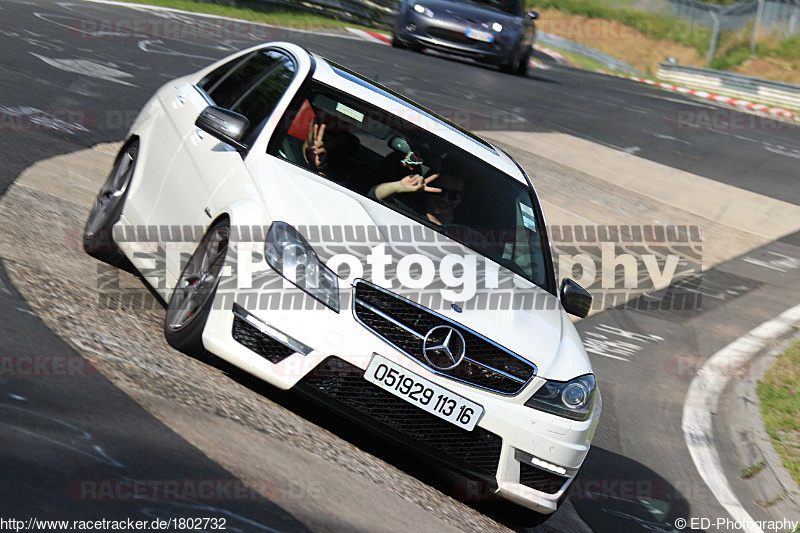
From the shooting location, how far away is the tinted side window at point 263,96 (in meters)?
6.04

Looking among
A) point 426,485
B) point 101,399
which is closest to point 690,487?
point 426,485

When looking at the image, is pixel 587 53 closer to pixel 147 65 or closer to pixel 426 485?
pixel 147 65

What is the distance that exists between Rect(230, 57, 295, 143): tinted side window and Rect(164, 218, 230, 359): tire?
2.56 ft

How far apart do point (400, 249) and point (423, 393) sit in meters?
0.79

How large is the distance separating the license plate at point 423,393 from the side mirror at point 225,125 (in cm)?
165

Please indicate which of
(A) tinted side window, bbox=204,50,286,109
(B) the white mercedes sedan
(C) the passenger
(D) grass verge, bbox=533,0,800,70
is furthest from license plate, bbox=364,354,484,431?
(D) grass verge, bbox=533,0,800,70

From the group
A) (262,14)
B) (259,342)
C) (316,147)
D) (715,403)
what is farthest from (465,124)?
(259,342)

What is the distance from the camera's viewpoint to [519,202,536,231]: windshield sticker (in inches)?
247

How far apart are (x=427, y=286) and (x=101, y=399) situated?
1.56 meters

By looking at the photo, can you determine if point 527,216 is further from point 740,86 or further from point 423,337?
point 740,86

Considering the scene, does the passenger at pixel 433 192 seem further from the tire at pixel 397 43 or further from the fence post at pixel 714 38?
the fence post at pixel 714 38

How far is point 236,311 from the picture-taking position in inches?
194

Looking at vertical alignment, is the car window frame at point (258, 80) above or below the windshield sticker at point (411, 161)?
above
